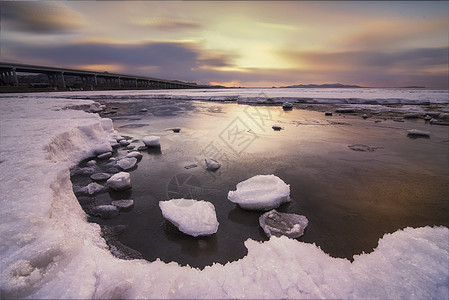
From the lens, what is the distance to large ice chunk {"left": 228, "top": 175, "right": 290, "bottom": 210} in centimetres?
270

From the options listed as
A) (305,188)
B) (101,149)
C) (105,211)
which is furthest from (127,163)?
(305,188)

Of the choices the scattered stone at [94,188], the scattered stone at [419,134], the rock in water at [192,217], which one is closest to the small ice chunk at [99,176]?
the scattered stone at [94,188]

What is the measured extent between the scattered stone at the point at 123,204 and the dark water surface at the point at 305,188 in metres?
0.11

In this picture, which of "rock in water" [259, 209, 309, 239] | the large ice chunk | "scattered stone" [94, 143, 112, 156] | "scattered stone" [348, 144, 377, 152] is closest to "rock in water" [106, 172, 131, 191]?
the large ice chunk

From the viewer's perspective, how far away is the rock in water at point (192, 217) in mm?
2195

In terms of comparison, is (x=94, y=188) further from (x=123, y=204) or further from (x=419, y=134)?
(x=419, y=134)

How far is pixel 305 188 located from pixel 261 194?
1076mm

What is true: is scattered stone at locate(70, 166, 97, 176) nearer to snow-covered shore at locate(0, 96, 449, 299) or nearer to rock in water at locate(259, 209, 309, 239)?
snow-covered shore at locate(0, 96, 449, 299)

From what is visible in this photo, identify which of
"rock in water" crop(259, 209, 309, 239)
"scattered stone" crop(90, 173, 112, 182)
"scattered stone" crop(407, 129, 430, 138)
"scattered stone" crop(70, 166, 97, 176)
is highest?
"scattered stone" crop(407, 129, 430, 138)

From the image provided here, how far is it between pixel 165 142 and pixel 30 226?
4952 mm

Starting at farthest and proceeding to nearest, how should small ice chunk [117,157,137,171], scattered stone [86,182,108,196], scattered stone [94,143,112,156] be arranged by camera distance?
1. scattered stone [94,143,112,156]
2. small ice chunk [117,157,137,171]
3. scattered stone [86,182,108,196]

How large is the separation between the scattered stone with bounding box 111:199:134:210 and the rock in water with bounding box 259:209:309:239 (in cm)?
189

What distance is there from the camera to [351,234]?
231 centimetres

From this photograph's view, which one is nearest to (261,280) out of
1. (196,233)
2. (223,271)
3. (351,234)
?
(223,271)
